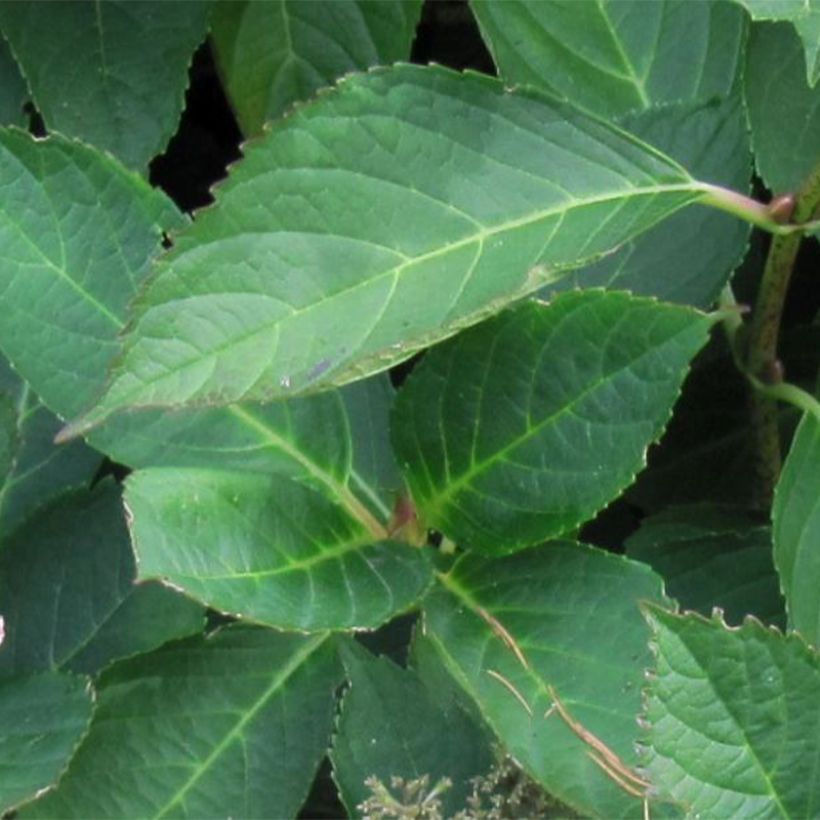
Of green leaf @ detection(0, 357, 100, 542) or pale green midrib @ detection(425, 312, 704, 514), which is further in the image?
green leaf @ detection(0, 357, 100, 542)

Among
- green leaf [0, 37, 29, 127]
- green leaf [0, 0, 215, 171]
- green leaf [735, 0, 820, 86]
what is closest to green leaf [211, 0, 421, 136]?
green leaf [0, 0, 215, 171]

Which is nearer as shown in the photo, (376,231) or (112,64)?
(376,231)

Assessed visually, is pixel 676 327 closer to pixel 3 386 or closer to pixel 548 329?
pixel 548 329

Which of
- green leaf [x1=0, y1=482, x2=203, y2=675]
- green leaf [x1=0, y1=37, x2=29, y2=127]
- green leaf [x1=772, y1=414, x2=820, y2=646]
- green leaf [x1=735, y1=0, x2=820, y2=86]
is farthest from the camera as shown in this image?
green leaf [x1=0, y1=37, x2=29, y2=127]

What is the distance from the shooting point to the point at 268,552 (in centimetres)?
73

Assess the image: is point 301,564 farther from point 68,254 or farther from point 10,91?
point 10,91

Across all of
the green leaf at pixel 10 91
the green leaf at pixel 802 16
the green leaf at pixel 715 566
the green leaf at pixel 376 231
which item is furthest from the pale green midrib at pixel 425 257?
the green leaf at pixel 10 91

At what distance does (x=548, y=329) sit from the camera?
74cm

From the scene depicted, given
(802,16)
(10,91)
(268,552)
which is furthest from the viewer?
(10,91)

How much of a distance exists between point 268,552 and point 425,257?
6.3 inches

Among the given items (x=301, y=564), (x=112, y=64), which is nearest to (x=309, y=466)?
(x=301, y=564)

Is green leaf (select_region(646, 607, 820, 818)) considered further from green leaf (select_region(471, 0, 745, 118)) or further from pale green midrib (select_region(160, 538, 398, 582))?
green leaf (select_region(471, 0, 745, 118))

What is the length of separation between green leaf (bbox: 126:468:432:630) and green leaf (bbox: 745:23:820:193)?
290mm

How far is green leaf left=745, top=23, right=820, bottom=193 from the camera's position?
0.84 meters
